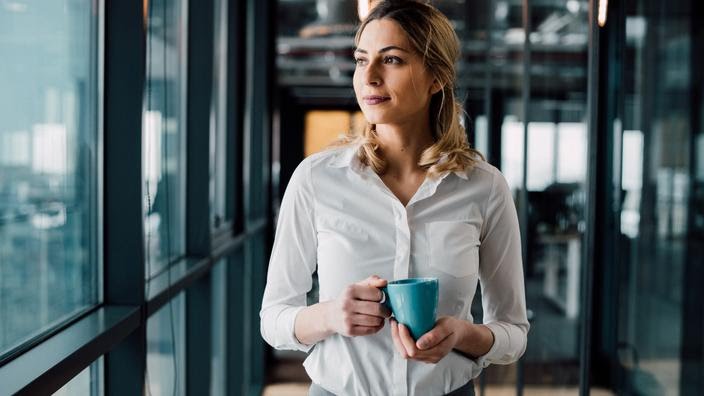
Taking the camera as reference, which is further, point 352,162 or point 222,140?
point 222,140

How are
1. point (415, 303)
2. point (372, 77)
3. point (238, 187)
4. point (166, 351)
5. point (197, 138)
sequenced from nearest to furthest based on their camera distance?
point (415, 303), point (372, 77), point (166, 351), point (197, 138), point (238, 187)

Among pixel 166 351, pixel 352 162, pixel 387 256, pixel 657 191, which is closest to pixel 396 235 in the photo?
pixel 387 256

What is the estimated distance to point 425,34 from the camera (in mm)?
1347

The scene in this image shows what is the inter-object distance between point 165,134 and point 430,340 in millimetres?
2110

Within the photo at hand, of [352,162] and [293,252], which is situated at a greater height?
[352,162]

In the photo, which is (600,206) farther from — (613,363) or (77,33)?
(77,33)

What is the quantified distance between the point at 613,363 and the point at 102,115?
269 centimetres

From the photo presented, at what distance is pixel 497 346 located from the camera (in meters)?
1.34

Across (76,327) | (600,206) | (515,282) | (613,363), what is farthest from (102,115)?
(600,206)

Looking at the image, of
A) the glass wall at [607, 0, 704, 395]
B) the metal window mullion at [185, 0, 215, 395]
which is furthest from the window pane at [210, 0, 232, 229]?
the glass wall at [607, 0, 704, 395]

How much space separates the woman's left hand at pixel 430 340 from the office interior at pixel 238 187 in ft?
2.06

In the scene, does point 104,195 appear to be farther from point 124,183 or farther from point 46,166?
point 46,166

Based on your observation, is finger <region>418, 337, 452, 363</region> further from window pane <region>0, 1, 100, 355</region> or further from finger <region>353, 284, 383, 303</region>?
window pane <region>0, 1, 100, 355</region>

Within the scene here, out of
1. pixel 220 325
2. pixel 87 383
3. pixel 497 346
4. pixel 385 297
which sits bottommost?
pixel 220 325
